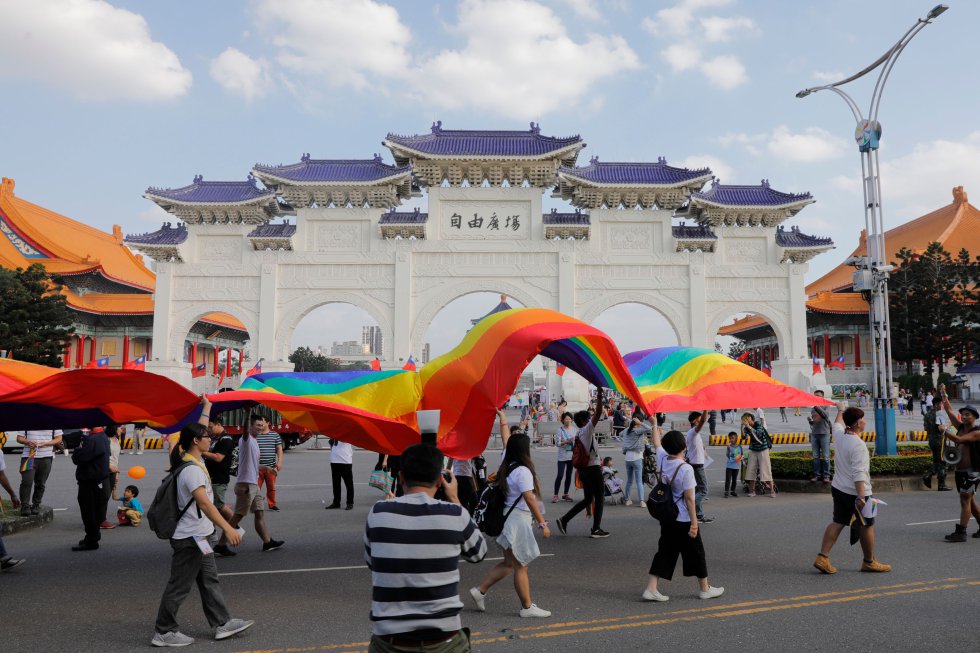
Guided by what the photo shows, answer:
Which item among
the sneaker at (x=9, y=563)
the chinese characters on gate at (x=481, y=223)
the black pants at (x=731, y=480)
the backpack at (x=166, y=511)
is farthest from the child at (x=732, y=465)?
the chinese characters on gate at (x=481, y=223)

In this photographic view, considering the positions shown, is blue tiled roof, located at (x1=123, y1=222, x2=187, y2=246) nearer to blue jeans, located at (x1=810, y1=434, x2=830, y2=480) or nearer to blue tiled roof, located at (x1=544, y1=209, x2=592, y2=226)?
blue tiled roof, located at (x1=544, y1=209, x2=592, y2=226)

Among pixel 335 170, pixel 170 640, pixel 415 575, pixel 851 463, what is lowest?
pixel 170 640

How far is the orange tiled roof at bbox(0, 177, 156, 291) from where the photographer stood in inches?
1292

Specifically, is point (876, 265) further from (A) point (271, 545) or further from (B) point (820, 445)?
(A) point (271, 545)

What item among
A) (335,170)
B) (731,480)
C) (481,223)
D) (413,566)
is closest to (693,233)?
(481,223)

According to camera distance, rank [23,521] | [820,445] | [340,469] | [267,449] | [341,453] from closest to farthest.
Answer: [23,521]
[267,449]
[341,453]
[340,469]
[820,445]

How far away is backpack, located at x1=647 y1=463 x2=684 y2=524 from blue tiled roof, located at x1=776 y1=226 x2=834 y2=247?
89.1 feet

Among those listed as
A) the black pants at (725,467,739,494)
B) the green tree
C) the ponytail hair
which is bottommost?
the black pants at (725,467,739,494)

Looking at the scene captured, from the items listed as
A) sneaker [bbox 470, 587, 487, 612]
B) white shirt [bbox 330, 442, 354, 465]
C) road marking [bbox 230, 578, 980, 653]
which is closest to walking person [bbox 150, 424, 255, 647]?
road marking [bbox 230, 578, 980, 653]

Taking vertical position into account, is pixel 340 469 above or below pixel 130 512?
above

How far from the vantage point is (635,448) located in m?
10.3

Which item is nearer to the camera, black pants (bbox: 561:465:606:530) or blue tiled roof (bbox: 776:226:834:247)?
black pants (bbox: 561:465:606:530)

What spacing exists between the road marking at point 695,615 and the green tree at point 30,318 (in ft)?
86.3

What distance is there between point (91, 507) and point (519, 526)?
5.56 metres
